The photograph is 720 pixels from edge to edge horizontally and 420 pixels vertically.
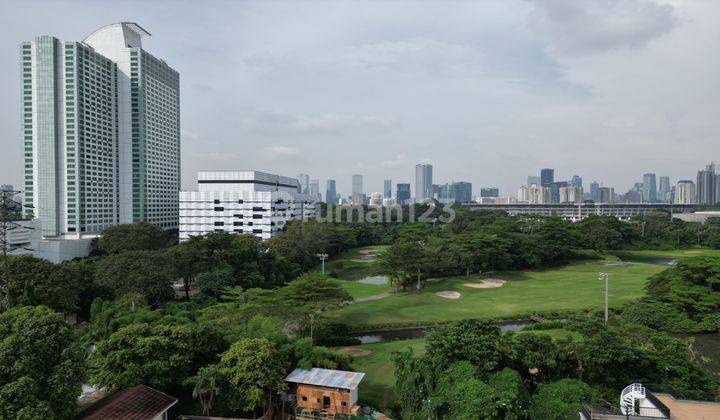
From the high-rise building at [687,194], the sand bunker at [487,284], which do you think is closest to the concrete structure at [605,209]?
the high-rise building at [687,194]

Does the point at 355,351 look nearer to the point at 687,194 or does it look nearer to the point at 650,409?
the point at 650,409

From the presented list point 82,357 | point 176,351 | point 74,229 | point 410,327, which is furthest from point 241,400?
point 74,229

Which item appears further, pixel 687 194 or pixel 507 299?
pixel 687 194

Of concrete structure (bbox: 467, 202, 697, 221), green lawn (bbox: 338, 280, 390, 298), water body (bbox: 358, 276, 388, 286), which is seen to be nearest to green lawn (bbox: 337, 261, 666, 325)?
green lawn (bbox: 338, 280, 390, 298)

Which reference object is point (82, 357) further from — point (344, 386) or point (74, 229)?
point (74, 229)

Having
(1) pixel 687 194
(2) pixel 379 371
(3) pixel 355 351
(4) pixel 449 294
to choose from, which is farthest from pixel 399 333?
(1) pixel 687 194

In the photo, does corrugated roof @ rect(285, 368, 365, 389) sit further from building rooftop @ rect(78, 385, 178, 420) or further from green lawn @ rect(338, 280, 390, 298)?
green lawn @ rect(338, 280, 390, 298)
